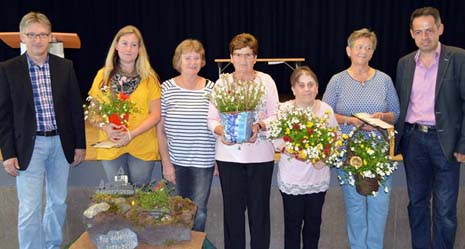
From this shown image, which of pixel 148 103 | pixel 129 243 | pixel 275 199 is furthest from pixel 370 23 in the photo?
pixel 129 243

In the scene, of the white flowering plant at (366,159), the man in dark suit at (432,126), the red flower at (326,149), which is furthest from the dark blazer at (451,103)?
the red flower at (326,149)

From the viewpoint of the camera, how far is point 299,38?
9.15 metres

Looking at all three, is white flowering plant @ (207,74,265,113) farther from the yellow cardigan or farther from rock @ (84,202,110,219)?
rock @ (84,202,110,219)

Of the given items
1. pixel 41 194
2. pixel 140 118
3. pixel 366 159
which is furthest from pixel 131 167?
pixel 366 159

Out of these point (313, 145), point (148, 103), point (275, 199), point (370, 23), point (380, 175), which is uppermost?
point (370, 23)

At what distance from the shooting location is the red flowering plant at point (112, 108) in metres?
2.67

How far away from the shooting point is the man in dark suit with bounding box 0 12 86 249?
9.09ft

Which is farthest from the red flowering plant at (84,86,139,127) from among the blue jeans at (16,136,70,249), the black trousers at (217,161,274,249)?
the black trousers at (217,161,274,249)

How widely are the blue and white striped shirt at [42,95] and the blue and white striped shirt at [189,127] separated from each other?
0.71m

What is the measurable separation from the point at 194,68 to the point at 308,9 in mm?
6668

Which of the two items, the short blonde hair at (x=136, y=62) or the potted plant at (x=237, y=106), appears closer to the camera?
the potted plant at (x=237, y=106)

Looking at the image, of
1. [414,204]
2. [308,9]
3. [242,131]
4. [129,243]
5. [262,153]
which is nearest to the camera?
[129,243]

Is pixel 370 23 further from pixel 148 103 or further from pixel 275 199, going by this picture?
pixel 148 103

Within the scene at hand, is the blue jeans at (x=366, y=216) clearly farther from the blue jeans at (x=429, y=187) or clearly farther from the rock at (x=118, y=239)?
the rock at (x=118, y=239)
